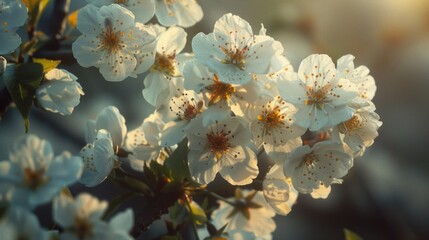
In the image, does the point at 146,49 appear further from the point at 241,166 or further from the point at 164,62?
the point at 241,166

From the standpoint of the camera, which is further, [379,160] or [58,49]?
[379,160]

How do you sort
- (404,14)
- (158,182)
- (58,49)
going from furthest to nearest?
(404,14)
(58,49)
(158,182)

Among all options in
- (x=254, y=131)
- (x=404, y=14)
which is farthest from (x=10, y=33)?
(x=404, y=14)

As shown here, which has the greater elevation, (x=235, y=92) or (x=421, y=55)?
(x=235, y=92)

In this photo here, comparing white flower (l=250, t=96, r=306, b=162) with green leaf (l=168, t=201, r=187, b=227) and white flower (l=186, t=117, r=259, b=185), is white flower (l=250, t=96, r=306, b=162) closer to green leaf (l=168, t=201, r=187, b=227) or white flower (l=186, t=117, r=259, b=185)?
white flower (l=186, t=117, r=259, b=185)

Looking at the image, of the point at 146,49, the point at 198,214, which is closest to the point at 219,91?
the point at 146,49

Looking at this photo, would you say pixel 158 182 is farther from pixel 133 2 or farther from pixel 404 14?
pixel 404 14

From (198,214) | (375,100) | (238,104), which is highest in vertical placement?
(238,104)
